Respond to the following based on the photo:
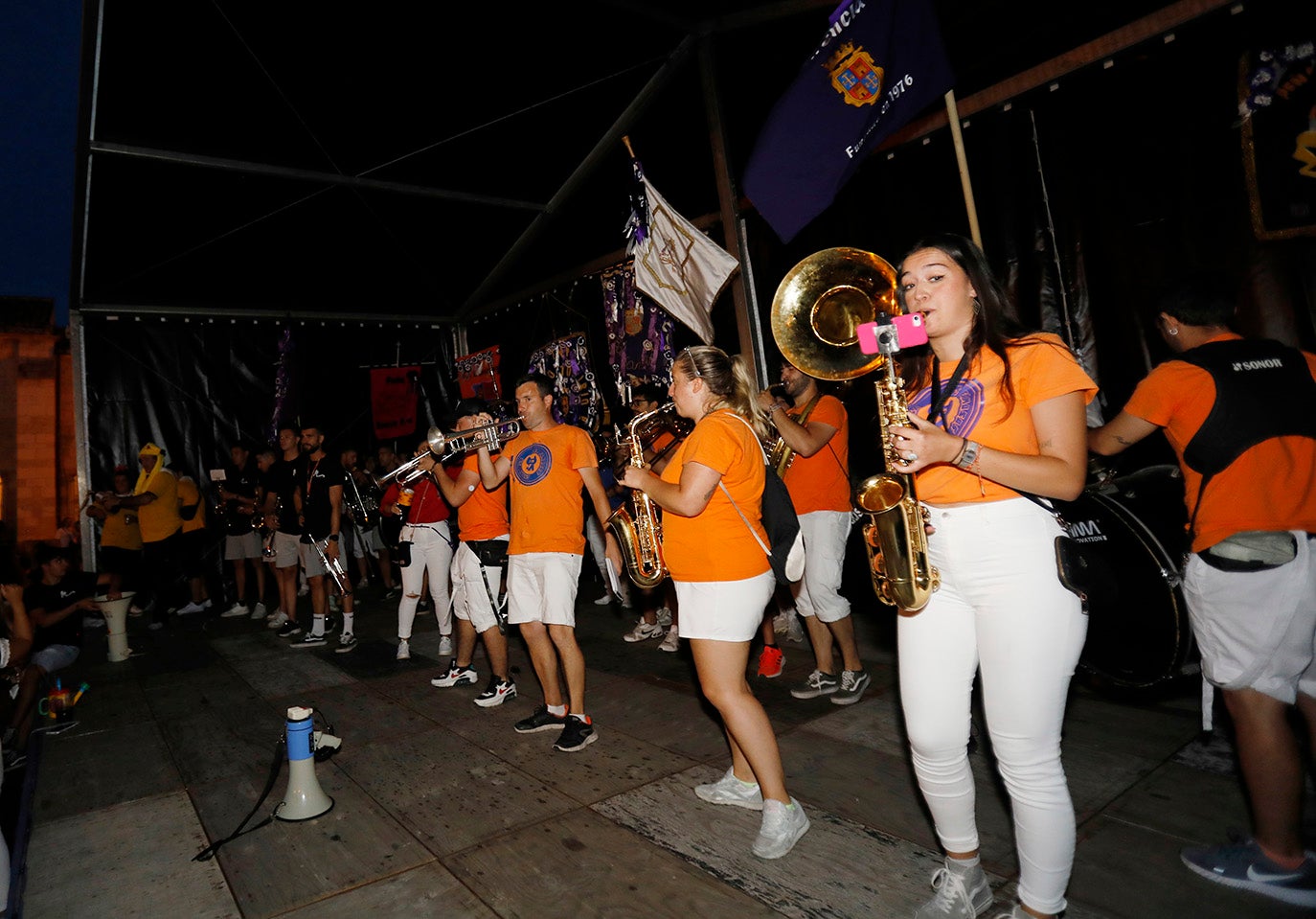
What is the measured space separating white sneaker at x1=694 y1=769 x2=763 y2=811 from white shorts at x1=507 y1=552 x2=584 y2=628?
1.39 metres

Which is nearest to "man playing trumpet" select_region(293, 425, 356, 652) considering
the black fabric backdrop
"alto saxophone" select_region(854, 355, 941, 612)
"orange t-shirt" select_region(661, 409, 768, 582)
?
the black fabric backdrop

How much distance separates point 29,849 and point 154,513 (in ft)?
25.0

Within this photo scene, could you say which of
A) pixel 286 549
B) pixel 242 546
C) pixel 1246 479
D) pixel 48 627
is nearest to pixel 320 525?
pixel 286 549

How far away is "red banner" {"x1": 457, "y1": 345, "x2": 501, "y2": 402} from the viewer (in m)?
12.9

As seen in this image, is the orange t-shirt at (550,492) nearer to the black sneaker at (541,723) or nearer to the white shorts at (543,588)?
the white shorts at (543,588)

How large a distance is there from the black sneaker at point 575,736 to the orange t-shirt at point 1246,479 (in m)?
3.40

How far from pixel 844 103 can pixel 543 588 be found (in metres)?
3.85

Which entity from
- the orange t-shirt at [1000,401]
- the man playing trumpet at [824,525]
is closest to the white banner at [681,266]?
the man playing trumpet at [824,525]

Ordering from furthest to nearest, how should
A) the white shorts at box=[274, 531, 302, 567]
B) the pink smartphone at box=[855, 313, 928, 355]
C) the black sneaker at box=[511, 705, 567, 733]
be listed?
1. the white shorts at box=[274, 531, 302, 567]
2. the black sneaker at box=[511, 705, 567, 733]
3. the pink smartphone at box=[855, 313, 928, 355]

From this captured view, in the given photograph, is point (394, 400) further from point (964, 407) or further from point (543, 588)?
point (964, 407)

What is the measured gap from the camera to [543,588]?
4.62 m

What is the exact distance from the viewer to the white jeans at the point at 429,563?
688cm

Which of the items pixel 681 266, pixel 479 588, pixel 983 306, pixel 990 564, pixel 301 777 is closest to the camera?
pixel 990 564

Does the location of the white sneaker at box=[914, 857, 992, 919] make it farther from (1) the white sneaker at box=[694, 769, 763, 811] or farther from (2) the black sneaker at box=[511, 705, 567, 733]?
(2) the black sneaker at box=[511, 705, 567, 733]
